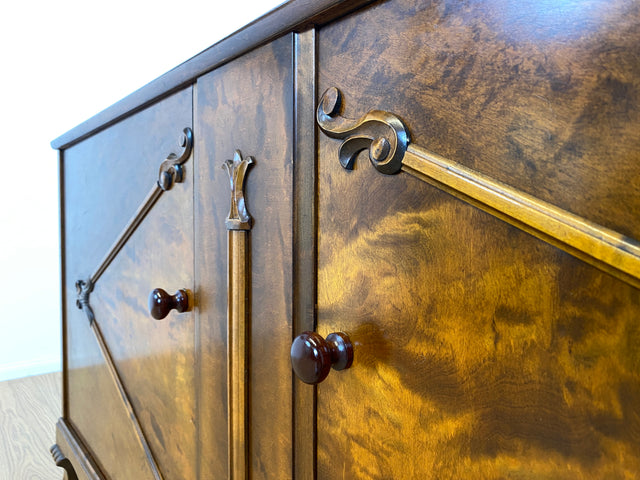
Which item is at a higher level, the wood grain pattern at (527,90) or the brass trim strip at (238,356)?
the wood grain pattern at (527,90)

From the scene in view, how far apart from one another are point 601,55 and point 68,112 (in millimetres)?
2377

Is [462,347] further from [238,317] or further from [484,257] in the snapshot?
[238,317]

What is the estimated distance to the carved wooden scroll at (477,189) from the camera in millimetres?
198

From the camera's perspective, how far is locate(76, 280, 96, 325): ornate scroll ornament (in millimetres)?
887

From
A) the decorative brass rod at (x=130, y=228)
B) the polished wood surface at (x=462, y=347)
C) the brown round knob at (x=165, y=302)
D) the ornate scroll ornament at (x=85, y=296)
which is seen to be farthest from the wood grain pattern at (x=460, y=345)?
the ornate scroll ornament at (x=85, y=296)

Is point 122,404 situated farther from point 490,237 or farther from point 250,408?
point 490,237

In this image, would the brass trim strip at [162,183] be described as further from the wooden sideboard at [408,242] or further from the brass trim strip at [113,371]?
the brass trim strip at [113,371]

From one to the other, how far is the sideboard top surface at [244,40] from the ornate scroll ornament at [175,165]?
0.20ft

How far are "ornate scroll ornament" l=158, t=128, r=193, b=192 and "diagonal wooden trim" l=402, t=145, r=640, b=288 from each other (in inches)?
12.7

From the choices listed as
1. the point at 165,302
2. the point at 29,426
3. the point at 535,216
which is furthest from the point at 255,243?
the point at 29,426

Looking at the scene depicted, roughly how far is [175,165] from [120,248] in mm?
251

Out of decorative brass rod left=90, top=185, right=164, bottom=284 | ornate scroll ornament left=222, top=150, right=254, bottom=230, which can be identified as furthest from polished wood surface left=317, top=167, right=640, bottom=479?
decorative brass rod left=90, top=185, right=164, bottom=284

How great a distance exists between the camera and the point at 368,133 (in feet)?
1.01

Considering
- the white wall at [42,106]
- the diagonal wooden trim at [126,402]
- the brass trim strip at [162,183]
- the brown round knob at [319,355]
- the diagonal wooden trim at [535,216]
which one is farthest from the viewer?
the white wall at [42,106]
